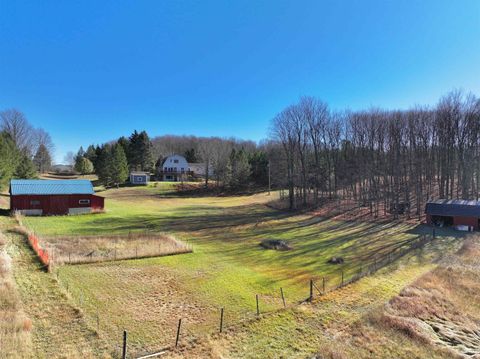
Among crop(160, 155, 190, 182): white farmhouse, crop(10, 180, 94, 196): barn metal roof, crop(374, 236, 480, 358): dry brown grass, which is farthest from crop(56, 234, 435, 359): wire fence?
crop(160, 155, 190, 182): white farmhouse

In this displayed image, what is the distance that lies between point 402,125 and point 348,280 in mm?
36777

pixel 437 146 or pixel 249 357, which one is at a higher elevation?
pixel 437 146

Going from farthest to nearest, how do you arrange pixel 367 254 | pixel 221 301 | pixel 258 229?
1. pixel 258 229
2. pixel 367 254
3. pixel 221 301

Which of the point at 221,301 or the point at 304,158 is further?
the point at 304,158

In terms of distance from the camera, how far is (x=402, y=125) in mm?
45656

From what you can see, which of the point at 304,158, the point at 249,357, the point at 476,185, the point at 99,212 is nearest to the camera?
the point at 249,357

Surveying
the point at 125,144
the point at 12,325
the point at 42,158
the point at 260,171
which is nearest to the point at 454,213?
the point at 12,325

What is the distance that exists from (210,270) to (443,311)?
11.5 m

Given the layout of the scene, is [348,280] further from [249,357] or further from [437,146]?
[437,146]

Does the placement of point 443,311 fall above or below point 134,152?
below

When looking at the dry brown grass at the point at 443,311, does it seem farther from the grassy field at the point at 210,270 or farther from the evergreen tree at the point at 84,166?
the evergreen tree at the point at 84,166

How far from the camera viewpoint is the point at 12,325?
9.65 meters

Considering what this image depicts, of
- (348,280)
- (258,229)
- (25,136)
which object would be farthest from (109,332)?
(25,136)

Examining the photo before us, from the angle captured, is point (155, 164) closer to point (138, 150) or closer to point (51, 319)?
point (138, 150)
